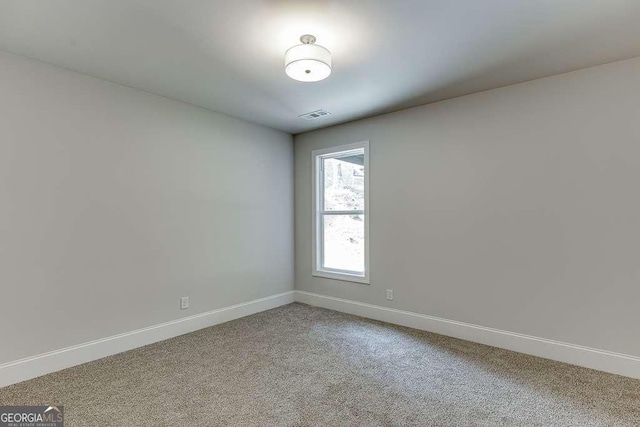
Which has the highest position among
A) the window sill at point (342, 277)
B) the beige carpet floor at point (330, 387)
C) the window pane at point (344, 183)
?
the window pane at point (344, 183)

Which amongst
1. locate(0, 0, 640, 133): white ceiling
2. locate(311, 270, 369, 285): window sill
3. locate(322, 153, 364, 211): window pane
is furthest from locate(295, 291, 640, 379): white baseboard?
locate(0, 0, 640, 133): white ceiling

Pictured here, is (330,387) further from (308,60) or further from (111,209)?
(111,209)

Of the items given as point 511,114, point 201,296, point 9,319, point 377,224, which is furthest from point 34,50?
point 511,114

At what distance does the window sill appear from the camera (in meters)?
4.17

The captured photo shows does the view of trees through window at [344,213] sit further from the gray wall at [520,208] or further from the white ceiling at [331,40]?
the white ceiling at [331,40]

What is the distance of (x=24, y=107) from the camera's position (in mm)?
2574

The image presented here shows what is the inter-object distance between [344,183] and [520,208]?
2.16 meters

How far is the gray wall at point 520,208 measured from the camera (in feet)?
8.64

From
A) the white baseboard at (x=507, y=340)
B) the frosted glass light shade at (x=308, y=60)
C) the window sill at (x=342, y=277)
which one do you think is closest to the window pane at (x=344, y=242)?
the window sill at (x=342, y=277)

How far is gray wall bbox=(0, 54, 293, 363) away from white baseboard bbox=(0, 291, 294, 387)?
2.5 inches

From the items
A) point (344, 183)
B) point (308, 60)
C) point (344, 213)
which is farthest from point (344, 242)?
point (308, 60)

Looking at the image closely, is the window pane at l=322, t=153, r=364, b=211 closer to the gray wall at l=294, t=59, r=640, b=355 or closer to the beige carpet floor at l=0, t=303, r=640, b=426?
the gray wall at l=294, t=59, r=640, b=355

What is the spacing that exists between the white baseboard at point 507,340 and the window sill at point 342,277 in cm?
28

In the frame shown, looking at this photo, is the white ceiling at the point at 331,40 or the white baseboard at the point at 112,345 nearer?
the white ceiling at the point at 331,40
